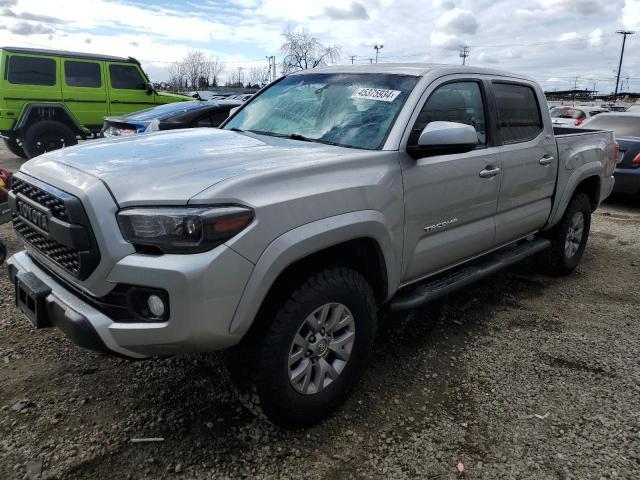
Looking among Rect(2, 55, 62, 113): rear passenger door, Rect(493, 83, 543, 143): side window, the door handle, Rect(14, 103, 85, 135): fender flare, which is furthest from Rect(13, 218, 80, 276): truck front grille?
Rect(2, 55, 62, 113): rear passenger door

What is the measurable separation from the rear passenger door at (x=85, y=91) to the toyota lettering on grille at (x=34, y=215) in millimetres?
9504

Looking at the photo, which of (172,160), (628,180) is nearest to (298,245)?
(172,160)

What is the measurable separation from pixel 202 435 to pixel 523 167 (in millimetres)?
2927

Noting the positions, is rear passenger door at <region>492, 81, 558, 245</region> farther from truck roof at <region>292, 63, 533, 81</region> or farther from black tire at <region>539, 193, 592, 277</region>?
black tire at <region>539, 193, 592, 277</region>

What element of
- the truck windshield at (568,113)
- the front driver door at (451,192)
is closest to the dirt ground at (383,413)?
the front driver door at (451,192)

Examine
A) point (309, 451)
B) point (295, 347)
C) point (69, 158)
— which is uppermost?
point (69, 158)

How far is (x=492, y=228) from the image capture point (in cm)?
378

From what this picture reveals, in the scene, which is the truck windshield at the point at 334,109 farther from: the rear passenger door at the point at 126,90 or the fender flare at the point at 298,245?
the rear passenger door at the point at 126,90

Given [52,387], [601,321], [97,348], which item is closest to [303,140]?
[97,348]

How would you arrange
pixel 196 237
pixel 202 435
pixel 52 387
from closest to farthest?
pixel 196 237, pixel 202 435, pixel 52 387

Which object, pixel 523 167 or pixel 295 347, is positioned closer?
pixel 295 347

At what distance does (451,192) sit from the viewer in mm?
3256

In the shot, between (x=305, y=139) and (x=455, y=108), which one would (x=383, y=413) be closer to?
(x=305, y=139)

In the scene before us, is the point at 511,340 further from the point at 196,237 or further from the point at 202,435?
the point at 196,237
